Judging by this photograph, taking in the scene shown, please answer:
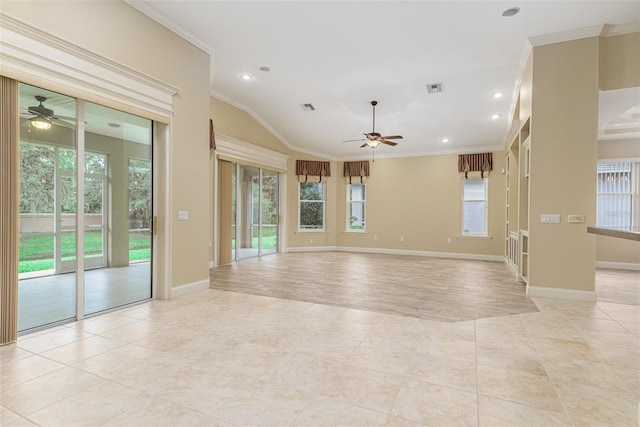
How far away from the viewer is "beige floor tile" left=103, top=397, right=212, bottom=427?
5.36ft

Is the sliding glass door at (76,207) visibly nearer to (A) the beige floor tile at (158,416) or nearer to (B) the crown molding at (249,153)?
(A) the beige floor tile at (158,416)

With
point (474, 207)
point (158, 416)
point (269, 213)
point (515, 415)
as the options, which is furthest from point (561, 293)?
point (269, 213)

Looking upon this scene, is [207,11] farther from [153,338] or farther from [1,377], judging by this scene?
[1,377]

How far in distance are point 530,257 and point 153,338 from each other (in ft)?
15.0

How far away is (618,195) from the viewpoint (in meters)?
6.77

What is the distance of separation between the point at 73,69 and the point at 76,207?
1322 millimetres

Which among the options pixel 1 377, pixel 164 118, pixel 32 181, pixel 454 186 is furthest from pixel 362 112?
pixel 1 377

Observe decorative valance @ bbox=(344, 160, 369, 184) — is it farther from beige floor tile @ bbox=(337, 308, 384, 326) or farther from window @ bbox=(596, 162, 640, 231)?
beige floor tile @ bbox=(337, 308, 384, 326)

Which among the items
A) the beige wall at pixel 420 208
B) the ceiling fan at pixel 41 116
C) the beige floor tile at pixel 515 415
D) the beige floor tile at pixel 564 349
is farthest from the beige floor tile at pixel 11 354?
the beige wall at pixel 420 208

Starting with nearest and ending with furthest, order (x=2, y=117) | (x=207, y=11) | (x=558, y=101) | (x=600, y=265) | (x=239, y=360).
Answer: (x=239, y=360) → (x=2, y=117) → (x=207, y=11) → (x=558, y=101) → (x=600, y=265)

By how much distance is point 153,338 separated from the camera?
2750 millimetres

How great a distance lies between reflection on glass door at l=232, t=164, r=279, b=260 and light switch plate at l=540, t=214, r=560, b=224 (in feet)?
19.2

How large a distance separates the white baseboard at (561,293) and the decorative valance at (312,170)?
624 cm

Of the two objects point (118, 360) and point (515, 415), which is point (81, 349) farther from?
point (515, 415)
